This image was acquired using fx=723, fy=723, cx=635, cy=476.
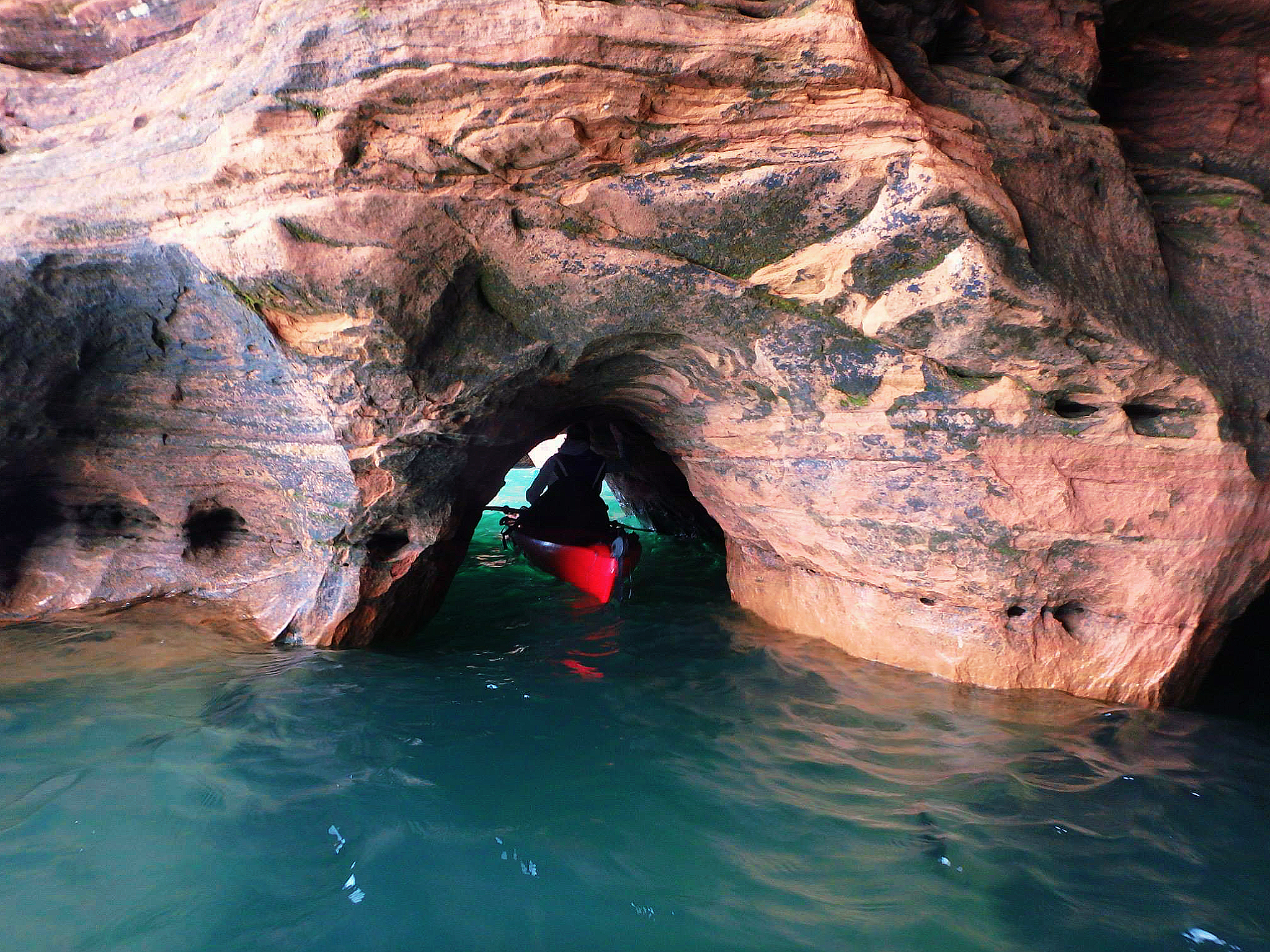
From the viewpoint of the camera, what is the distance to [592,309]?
458cm

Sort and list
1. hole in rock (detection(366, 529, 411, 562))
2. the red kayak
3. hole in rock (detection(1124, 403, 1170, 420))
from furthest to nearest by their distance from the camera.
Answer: the red kayak, hole in rock (detection(366, 529, 411, 562)), hole in rock (detection(1124, 403, 1170, 420))

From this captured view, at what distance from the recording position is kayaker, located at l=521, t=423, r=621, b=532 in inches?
388

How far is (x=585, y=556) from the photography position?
8.15m

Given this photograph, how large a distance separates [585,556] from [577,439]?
3.03m

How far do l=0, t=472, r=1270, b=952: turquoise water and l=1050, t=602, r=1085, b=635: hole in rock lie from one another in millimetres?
524

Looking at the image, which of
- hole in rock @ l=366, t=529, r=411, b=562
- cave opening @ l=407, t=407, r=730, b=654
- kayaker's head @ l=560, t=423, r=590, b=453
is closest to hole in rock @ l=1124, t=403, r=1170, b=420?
cave opening @ l=407, t=407, r=730, b=654

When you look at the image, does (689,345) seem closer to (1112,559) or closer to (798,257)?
(798,257)

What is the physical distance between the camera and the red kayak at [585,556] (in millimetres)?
7805

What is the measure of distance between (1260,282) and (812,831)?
4.42m

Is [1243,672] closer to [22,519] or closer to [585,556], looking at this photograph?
[585,556]

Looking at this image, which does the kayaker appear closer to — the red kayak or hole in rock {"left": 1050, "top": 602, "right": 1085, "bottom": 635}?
the red kayak

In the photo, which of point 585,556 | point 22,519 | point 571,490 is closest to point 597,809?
point 585,556

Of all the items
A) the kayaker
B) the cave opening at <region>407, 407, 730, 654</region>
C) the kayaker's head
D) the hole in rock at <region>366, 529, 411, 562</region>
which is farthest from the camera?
the kayaker's head

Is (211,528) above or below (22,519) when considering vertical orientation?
above
